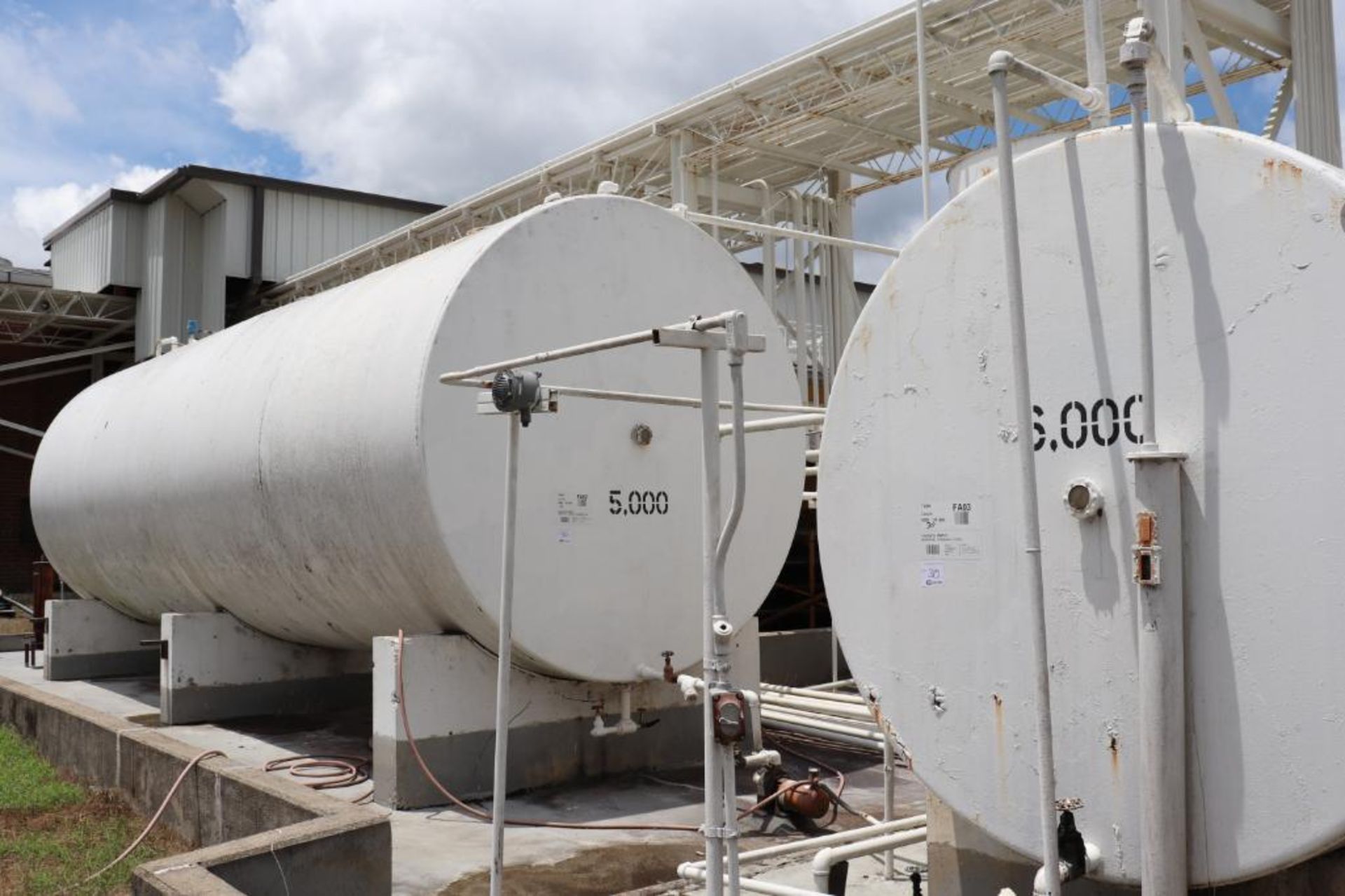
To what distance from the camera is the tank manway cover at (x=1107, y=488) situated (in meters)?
3.12

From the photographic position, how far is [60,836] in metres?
6.44

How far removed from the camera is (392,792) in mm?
6695

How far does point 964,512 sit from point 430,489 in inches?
138

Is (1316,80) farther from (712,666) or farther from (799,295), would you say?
(712,666)

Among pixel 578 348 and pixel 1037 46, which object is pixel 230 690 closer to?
pixel 578 348

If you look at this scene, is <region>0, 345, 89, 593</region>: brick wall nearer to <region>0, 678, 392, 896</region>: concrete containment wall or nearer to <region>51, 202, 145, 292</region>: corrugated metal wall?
<region>51, 202, 145, 292</region>: corrugated metal wall

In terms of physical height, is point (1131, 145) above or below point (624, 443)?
above

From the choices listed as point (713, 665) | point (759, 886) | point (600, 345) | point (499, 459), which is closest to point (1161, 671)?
point (713, 665)

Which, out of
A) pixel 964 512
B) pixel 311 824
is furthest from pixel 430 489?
pixel 964 512

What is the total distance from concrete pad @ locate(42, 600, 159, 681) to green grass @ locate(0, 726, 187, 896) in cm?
444

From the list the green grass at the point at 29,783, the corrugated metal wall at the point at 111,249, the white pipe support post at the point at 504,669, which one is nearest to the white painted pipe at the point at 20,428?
the corrugated metal wall at the point at 111,249

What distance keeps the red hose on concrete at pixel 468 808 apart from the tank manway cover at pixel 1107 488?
2.65 metres

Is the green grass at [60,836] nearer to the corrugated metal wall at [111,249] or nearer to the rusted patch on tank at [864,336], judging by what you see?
the rusted patch on tank at [864,336]

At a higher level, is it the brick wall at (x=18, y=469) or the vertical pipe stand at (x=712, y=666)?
the brick wall at (x=18, y=469)
